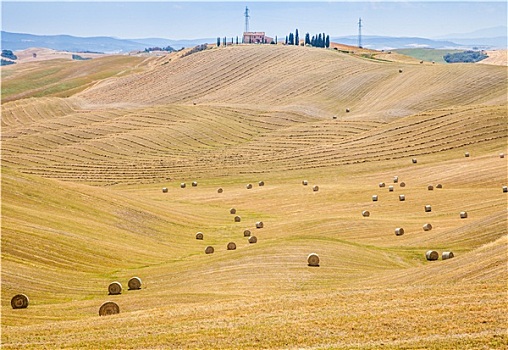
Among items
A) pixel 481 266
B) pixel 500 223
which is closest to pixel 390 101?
pixel 500 223

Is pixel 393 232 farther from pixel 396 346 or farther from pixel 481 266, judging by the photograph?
pixel 396 346

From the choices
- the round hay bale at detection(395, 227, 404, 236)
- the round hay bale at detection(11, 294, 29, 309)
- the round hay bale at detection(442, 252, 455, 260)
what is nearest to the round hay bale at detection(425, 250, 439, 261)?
the round hay bale at detection(442, 252, 455, 260)

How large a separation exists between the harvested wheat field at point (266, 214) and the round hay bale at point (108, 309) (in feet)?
0.24

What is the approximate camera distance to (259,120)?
454 ft

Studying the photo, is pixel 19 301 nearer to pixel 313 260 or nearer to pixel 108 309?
pixel 108 309

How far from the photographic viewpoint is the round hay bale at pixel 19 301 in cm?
3297

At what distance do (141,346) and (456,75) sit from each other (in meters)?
129

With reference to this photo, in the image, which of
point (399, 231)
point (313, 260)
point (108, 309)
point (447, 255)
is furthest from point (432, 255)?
point (108, 309)

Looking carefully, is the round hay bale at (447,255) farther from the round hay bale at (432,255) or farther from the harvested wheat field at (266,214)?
the round hay bale at (432,255)

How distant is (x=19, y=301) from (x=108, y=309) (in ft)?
14.4

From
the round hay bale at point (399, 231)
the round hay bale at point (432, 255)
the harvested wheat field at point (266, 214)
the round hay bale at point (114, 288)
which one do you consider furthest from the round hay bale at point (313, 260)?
the round hay bale at point (399, 231)

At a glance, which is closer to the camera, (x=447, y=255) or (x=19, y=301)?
(x=19, y=301)

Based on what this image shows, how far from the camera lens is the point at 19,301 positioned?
33.2 m

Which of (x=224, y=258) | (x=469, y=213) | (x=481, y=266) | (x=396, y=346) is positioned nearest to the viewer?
(x=396, y=346)
